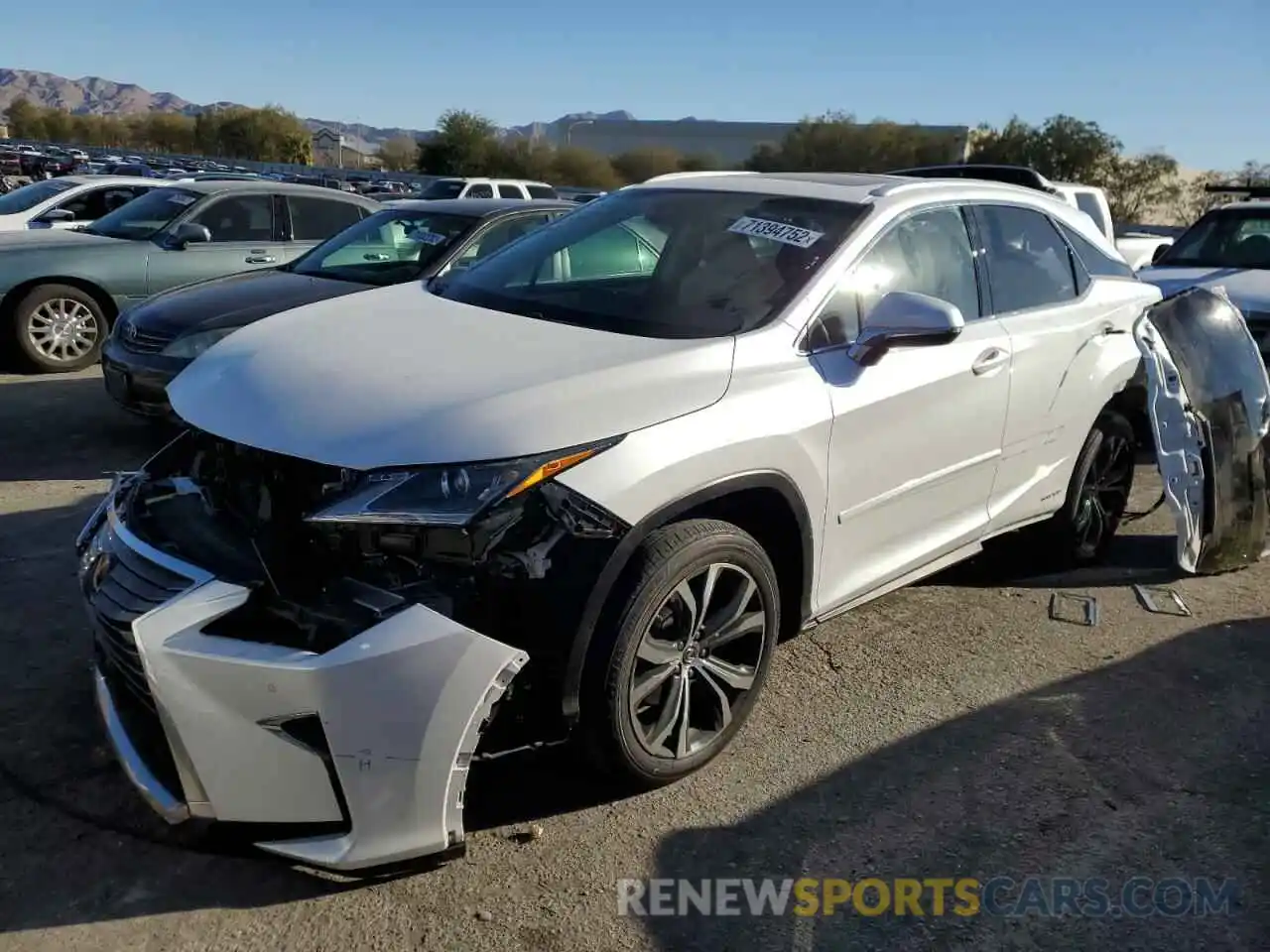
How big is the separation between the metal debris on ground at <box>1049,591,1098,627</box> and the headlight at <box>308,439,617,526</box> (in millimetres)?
3038

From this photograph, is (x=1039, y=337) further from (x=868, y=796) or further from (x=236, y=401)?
(x=236, y=401)

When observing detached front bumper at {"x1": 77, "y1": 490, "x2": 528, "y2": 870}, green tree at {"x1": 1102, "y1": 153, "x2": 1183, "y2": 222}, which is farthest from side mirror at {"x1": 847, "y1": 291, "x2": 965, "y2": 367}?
green tree at {"x1": 1102, "y1": 153, "x2": 1183, "y2": 222}

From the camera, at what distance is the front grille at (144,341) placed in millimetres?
Result: 5816

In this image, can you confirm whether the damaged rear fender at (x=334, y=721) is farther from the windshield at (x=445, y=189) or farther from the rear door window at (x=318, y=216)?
the windshield at (x=445, y=189)

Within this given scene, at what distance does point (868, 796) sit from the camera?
→ 10.4ft

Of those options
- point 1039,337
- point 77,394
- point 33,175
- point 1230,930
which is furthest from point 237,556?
point 33,175

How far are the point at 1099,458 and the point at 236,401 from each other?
3929 millimetres

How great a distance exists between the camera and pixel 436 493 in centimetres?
252

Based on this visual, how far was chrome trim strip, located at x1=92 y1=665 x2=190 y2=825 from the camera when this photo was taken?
2.46 meters

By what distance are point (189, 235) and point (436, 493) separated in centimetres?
683

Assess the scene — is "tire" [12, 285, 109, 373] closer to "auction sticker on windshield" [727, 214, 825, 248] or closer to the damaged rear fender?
"auction sticker on windshield" [727, 214, 825, 248]

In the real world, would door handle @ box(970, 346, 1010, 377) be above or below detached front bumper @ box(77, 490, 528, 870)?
above

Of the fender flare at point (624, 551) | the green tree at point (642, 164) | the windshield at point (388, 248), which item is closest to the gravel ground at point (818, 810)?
the fender flare at point (624, 551)

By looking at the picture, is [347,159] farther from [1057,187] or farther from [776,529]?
[776,529]
